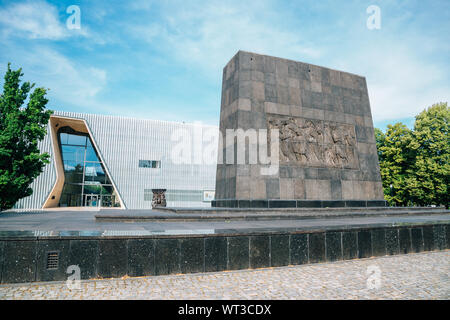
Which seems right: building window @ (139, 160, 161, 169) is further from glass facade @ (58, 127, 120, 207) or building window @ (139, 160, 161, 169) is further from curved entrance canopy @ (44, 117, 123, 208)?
glass facade @ (58, 127, 120, 207)

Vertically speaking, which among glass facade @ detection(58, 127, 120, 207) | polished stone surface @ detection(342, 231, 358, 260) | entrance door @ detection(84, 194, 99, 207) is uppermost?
glass facade @ detection(58, 127, 120, 207)

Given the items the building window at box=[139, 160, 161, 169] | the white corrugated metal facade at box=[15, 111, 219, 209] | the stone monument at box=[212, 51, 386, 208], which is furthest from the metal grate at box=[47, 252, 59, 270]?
the building window at box=[139, 160, 161, 169]

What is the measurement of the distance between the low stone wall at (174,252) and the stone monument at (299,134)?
5770mm

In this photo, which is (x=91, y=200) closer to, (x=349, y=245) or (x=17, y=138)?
(x=17, y=138)

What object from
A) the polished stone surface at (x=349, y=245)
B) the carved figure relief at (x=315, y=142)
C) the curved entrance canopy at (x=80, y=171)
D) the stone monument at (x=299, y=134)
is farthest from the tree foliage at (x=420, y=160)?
the curved entrance canopy at (x=80, y=171)

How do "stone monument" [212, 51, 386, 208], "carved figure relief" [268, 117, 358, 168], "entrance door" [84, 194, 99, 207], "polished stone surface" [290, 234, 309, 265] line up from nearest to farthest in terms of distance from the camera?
"polished stone surface" [290, 234, 309, 265] < "stone monument" [212, 51, 386, 208] < "carved figure relief" [268, 117, 358, 168] < "entrance door" [84, 194, 99, 207]

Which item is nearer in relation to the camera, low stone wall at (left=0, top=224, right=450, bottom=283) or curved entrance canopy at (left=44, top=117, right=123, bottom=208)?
low stone wall at (left=0, top=224, right=450, bottom=283)

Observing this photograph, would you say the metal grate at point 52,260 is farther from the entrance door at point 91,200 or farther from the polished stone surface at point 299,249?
the entrance door at point 91,200

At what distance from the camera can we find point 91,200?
39.2 metres

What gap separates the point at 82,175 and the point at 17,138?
75.9ft

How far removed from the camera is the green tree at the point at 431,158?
29022 millimetres

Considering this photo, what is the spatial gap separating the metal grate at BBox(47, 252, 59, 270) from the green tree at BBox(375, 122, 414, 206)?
34.5 metres

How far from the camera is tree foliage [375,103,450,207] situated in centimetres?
2928

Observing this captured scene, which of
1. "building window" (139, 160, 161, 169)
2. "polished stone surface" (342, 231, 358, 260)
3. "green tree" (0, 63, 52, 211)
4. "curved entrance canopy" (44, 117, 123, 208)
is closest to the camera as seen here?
"polished stone surface" (342, 231, 358, 260)
